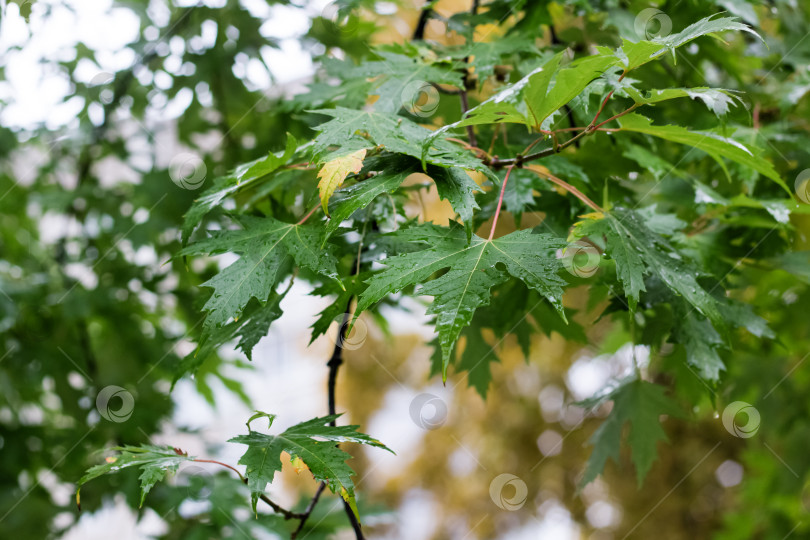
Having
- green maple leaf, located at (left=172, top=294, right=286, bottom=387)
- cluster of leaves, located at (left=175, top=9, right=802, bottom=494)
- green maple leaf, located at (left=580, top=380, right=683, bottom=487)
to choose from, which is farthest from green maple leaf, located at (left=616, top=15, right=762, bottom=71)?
green maple leaf, located at (left=580, top=380, right=683, bottom=487)

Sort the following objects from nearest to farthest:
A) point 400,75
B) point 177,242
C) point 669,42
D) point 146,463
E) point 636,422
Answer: point 669,42 < point 146,463 < point 400,75 < point 636,422 < point 177,242

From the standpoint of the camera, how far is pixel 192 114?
1.56 m

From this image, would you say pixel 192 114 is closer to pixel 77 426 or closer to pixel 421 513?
pixel 77 426

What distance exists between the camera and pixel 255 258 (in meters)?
0.70

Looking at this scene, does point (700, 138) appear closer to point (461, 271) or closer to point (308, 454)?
point (461, 271)

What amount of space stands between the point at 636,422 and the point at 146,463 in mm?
731

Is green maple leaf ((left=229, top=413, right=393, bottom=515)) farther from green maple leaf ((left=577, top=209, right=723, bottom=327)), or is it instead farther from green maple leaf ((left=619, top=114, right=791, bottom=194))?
green maple leaf ((left=619, top=114, right=791, bottom=194))

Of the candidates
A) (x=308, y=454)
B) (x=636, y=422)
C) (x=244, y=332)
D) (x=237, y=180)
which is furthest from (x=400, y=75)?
(x=636, y=422)

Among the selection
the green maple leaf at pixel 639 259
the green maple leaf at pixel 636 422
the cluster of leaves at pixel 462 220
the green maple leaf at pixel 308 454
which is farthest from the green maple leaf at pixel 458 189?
the green maple leaf at pixel 636 422

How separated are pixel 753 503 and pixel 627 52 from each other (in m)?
2.01

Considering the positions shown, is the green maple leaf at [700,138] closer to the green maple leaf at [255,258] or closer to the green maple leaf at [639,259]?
the green maple leaf at [639,259]

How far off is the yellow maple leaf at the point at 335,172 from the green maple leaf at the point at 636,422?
61 cm

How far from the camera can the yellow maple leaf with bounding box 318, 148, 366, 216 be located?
0.62 meters

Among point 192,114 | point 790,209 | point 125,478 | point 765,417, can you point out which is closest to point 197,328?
point 125,478
